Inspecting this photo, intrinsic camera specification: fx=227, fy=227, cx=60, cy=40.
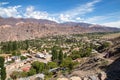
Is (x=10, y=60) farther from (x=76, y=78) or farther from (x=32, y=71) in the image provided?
(x=76, y=78)

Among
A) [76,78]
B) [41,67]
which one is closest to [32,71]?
[41,67]

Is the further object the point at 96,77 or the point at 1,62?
the point at 1,62

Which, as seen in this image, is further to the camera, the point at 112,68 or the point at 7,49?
the point at 7,49

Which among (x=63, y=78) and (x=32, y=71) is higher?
(x=63, y=78)

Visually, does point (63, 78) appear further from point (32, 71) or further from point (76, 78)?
point (32, 71)

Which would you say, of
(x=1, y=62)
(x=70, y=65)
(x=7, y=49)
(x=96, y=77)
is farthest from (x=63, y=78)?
(x=7, y=49)

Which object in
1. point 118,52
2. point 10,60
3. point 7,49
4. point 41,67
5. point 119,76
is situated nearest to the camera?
point 119,76

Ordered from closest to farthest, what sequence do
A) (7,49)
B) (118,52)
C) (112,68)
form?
1. (112,68)
2. (118,52)
3. (7,49)
